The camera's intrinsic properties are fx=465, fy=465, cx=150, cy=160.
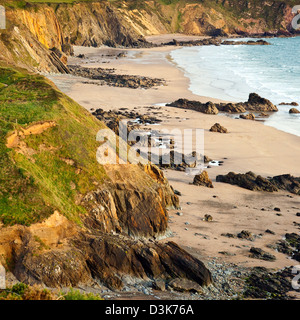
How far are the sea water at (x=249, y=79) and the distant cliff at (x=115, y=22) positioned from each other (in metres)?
20.7

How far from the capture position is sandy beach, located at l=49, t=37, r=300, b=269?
1759cm

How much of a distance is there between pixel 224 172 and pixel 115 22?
10152 cm

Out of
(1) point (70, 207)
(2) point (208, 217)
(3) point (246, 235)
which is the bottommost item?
(3) point (246, 235)

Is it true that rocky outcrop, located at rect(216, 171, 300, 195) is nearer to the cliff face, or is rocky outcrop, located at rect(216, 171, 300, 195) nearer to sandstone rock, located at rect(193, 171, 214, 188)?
sandstone rock, located at rect(193, 171, 214, 188)

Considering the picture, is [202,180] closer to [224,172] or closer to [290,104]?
[224,172]

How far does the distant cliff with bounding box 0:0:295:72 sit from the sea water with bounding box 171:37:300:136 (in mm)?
20671

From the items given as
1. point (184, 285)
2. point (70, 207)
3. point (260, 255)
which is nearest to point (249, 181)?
point (260, 255)

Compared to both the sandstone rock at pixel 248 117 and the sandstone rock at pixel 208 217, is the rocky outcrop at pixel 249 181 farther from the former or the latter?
the sandstone rock at pixel 248 117

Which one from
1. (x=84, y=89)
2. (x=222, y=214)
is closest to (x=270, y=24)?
(x=84, y=89)

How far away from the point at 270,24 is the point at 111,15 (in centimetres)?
9794

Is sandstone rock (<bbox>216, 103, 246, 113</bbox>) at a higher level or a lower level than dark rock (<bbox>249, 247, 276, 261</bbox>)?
higher

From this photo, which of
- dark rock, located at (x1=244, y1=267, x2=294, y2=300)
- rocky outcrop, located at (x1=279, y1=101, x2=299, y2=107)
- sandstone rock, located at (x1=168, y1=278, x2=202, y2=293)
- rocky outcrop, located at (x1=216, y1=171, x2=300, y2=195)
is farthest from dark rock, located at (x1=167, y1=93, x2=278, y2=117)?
sandstone rock, located at (x1=168, y1=278, x2=202, y2=293)

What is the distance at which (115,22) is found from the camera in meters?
121


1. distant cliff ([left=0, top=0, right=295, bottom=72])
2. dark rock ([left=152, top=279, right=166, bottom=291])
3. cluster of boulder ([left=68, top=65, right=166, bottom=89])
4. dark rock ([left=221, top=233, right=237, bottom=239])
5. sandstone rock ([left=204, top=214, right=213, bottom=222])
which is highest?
distant cliff ([left=0, top=0, right=295, bottom=72])
